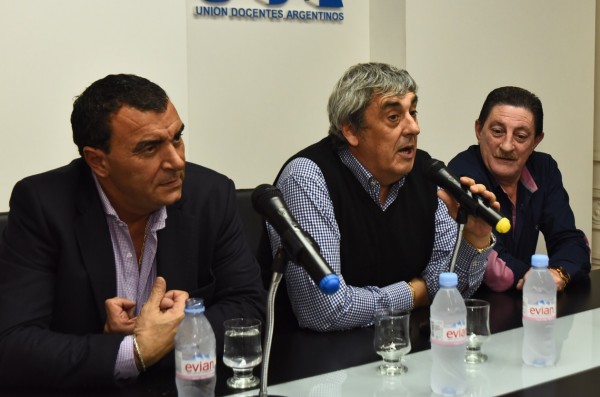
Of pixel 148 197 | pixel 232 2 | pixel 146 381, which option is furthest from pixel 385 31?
pixel 146 381

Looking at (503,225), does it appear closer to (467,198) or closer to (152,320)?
(467,198)

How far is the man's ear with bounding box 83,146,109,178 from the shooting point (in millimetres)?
1959

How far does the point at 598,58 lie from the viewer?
14.7 feet

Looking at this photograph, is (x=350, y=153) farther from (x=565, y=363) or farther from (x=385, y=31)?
(x=385, y=31)

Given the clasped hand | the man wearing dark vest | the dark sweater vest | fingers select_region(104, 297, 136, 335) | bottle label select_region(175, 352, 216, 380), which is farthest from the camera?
the dark sweater vest

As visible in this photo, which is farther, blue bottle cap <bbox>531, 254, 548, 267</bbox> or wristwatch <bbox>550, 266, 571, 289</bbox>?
wristwatch <bbox>550, 266, 571, 289</bbox>

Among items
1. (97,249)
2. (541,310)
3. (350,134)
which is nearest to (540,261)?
(541,310)

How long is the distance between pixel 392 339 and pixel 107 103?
0.87 meters

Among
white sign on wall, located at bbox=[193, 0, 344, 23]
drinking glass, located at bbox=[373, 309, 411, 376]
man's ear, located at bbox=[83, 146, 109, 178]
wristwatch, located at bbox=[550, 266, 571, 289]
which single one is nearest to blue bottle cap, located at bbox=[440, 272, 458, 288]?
drinking glass, located at bbox=[373, 309, 411, 376]

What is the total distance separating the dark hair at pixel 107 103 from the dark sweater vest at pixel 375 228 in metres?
0.67

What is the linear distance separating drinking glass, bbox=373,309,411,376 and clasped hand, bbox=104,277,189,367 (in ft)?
1.44

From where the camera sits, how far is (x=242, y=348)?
67.2 inches

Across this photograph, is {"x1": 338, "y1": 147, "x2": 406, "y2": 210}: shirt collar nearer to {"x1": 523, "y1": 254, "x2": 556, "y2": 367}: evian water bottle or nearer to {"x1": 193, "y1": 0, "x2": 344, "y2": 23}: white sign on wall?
{"x1": 523, "y1": 254, "x2": 556, "y2": 367}: evian water bottle

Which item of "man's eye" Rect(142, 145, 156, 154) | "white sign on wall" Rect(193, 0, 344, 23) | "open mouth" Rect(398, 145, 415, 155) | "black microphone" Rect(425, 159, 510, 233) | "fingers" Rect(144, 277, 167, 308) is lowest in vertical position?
"fingers" Rect(144, 277, 167, 308)
